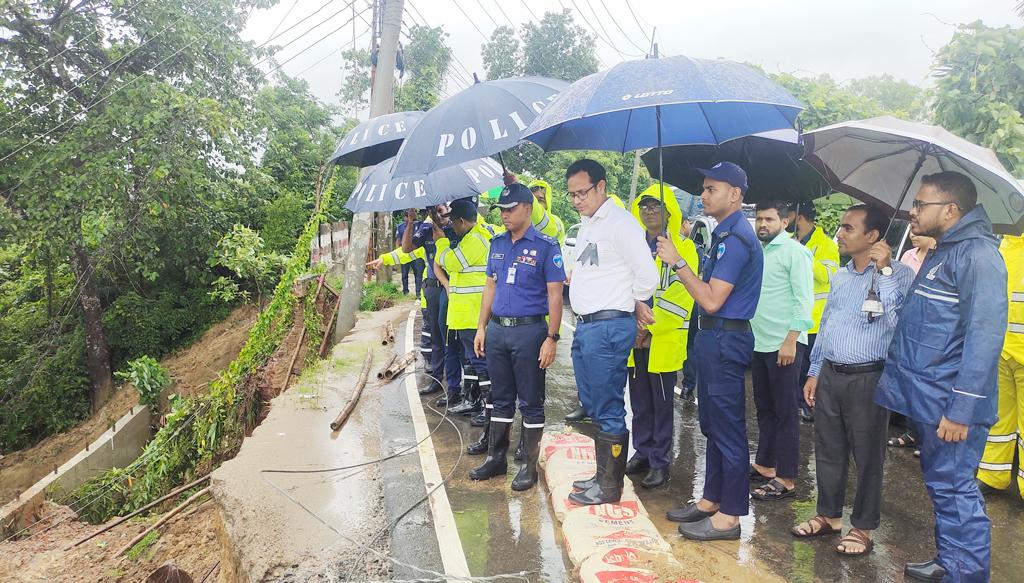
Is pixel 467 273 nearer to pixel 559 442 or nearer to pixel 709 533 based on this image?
pixel 559 442

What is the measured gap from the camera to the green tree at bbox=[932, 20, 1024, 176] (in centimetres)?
715

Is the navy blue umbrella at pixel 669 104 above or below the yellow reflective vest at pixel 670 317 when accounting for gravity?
above

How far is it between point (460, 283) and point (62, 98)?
10.5 m

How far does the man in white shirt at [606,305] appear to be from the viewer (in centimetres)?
368

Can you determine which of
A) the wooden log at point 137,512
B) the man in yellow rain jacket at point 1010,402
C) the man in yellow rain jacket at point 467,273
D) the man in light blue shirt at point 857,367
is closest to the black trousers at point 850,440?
the man in light blue shirt at point 857,367

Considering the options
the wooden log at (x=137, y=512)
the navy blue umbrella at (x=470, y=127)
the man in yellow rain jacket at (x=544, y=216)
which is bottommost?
the wooden log at (x=137, y=512)

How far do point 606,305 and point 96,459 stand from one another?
11534 mm

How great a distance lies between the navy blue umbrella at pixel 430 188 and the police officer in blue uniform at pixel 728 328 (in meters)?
2.32

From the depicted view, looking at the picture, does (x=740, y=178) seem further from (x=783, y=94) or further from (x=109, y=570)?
(x=109, y=570)

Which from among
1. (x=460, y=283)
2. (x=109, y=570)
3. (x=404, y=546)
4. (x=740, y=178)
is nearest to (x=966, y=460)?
(x=740, y=178)

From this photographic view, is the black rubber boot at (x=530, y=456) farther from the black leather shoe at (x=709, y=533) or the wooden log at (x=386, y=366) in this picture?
the wooden log at (x=386, y=366)

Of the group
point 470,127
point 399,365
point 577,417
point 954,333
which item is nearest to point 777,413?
point 954,333

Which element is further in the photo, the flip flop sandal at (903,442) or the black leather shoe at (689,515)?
the flip flop sandal at (903,442)

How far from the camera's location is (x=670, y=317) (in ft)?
14.8
